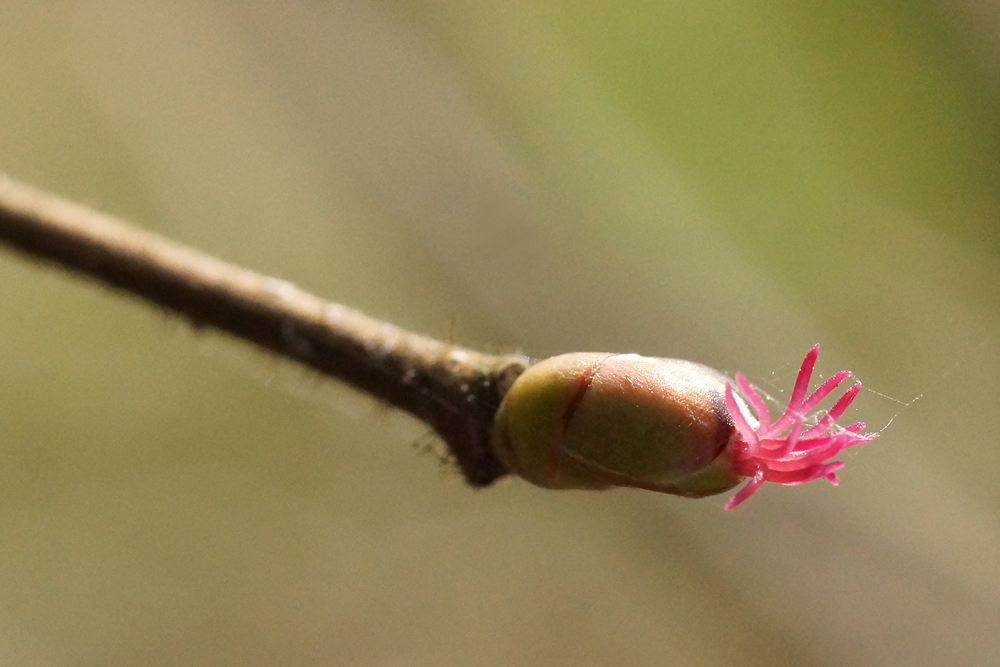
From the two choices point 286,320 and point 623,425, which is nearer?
point 623,425

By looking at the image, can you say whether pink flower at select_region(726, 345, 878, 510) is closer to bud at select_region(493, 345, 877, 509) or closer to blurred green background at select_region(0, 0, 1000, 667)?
bud at select_region(493, 345, 877, 509)

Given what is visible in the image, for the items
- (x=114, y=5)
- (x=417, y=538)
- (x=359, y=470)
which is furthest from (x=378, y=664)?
(x=114, y=5)

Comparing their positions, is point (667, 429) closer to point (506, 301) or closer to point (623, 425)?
point (623, 425)

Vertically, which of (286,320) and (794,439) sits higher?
(794,439)

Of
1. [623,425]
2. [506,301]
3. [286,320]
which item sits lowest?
[506,301]

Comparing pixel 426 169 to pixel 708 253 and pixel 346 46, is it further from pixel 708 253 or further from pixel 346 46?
pixel 708 253

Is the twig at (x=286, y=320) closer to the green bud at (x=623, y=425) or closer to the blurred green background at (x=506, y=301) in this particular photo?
the green bud at (x=623, y=425)

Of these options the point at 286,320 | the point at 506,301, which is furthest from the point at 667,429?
the point at 506,301
